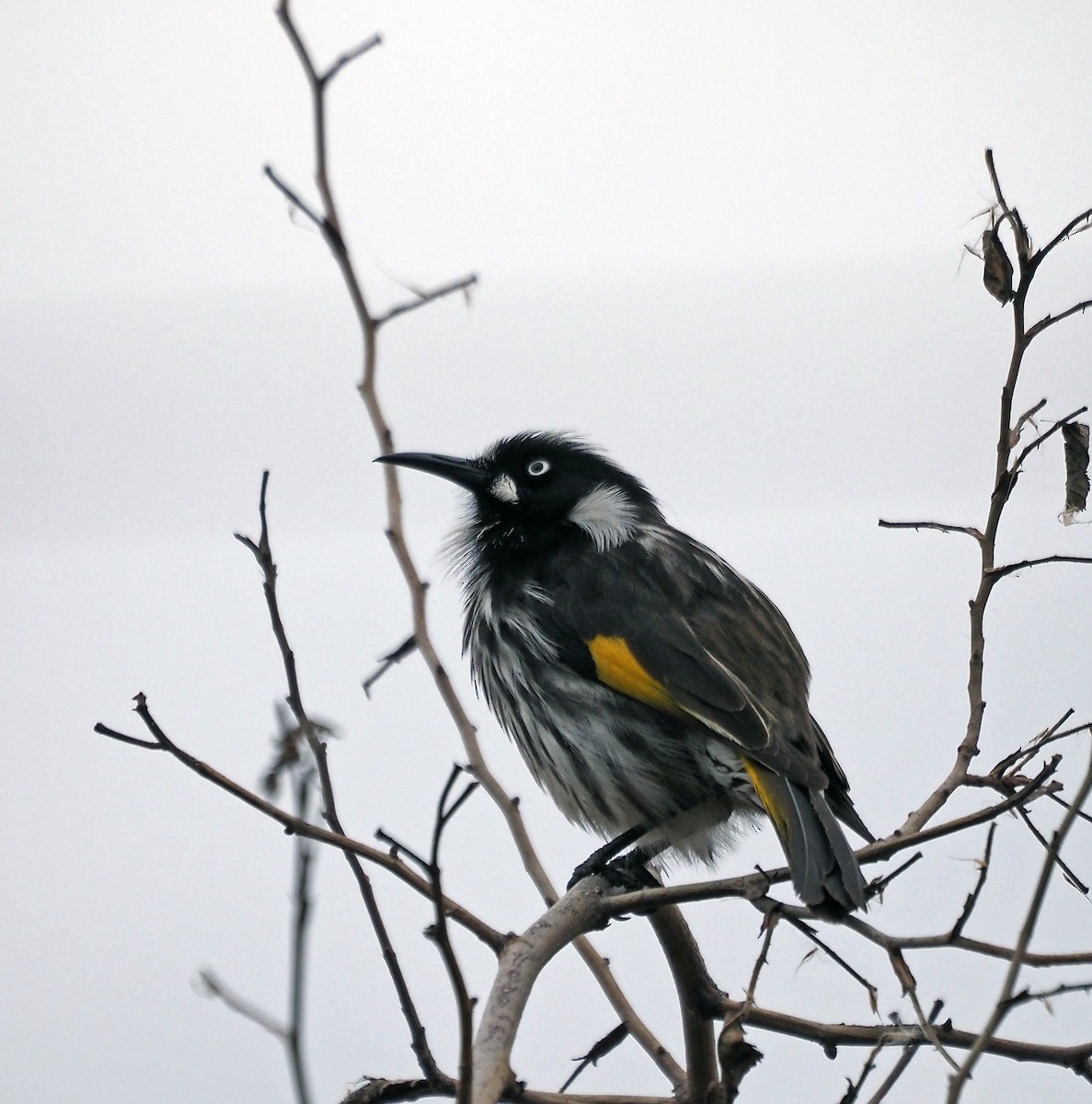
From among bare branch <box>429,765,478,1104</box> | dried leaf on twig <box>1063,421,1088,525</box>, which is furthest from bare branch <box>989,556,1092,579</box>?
bare branch <box>429,765,478,1104</box>

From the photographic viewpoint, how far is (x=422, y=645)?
283 centimetres

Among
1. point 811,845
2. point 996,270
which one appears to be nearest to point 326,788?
point 811,845

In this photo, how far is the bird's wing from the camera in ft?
12.3

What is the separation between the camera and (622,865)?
4.03 m

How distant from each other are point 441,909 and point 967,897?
→ 3.54ft

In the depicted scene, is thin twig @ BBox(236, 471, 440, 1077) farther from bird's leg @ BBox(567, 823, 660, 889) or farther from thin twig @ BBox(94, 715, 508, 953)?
bird's leg @ BBox(567, 823, 660, 889)

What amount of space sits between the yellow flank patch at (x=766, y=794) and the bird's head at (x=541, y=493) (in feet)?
3.69

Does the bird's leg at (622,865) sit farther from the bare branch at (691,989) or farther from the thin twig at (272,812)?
the thin twig at (272,812)

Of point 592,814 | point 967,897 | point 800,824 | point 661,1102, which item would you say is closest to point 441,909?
point 967,897

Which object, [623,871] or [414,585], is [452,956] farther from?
[623,871]

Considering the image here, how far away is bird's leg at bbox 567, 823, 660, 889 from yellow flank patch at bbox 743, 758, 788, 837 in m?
0.51

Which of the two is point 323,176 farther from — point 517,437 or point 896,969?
point 517,437

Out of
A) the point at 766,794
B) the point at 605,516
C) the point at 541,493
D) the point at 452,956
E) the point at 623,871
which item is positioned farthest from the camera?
the point at 541,493

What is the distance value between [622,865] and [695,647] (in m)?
0.69
